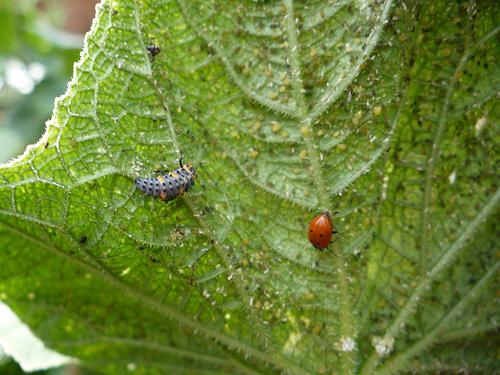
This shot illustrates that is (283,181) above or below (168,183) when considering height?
above

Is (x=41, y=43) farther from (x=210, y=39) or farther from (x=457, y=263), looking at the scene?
(x=457, y=263)

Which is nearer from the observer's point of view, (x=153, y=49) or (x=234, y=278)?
(x=153, y=49)

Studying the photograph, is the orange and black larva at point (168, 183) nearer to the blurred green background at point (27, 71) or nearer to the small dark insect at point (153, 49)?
the small dark insect at point (153, 49)

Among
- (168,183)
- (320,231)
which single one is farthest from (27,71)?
(320,231)

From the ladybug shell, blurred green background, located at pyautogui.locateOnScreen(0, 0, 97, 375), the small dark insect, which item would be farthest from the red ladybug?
blurred green background, located at pyautogui.locateOnScreen(0, 0, 97, 375)

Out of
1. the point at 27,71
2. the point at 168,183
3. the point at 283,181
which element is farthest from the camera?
the point at 27,71

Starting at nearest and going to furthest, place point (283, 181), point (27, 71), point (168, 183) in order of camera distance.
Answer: point (168, 183) < point (283, 181) < point (27, 71)

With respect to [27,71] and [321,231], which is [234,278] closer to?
[321,231]

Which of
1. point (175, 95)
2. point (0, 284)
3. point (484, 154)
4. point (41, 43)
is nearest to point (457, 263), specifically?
point (484, 154)
